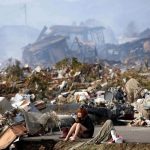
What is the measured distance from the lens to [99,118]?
16.7 meters

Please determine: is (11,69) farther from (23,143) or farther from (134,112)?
(23,143)

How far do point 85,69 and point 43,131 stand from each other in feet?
93.3

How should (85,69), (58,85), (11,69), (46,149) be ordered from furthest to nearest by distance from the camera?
(11,69) → (85,69) → (58,85) → (46,149)

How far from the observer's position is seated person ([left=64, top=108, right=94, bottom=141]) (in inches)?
447

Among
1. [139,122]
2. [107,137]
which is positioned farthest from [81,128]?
[139,122]

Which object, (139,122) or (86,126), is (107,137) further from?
(139,122)

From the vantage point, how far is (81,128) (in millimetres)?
11398

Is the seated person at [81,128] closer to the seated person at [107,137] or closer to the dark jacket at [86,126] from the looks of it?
the dark jacket at [86,126]

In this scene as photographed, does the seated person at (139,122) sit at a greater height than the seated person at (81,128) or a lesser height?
lesser

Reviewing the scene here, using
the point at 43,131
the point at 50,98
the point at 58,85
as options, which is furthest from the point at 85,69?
the point at 43,131

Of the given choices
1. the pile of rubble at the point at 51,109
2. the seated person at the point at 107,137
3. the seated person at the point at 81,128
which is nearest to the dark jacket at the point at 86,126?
the seated person at the point at 81,128

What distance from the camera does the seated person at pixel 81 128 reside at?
447 inches

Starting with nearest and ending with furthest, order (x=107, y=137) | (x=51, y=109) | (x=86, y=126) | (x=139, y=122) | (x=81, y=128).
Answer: (x=107, y=137) < (x=81, y=128) < (x=86, y=126) < (x=139, y=122) < (x=51, y=109)

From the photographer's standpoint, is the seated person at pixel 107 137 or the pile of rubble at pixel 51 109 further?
the pile of rubble at pixel 51 109
